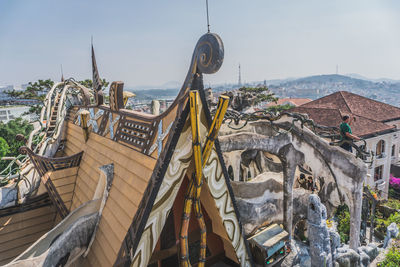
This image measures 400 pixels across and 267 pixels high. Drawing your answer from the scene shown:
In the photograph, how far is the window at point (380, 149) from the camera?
92.0 ft

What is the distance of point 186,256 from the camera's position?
5.36m

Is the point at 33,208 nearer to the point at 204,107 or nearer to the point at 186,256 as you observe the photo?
the point at 186,256

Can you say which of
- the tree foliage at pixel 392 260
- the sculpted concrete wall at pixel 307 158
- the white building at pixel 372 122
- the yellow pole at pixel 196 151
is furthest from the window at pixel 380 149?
the yellow pole at pixel 196 151

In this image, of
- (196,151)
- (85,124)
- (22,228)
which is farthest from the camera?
(85,124)

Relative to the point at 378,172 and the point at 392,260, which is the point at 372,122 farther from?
the point at 392,260

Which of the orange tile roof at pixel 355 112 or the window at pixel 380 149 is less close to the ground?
the orange tile roof at pixel 355 112

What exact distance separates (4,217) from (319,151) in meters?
12.0

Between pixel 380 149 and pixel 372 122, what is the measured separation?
3.33m

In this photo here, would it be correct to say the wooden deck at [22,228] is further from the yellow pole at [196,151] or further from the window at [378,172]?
the window at [378,172]

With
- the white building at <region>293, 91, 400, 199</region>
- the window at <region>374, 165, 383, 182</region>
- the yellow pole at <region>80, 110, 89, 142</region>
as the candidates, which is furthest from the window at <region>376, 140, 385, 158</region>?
the yellow pole at <region>80, 110, 89, 142</region>

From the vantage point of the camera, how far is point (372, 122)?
90.6 feet

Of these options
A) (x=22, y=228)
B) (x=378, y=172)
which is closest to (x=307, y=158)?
(x=22, y=228)

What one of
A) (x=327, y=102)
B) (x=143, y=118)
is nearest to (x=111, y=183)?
(x=143, y=118)

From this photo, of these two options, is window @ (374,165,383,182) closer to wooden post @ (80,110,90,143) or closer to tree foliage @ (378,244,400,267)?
tree foliage @ (378,244,400,267)
